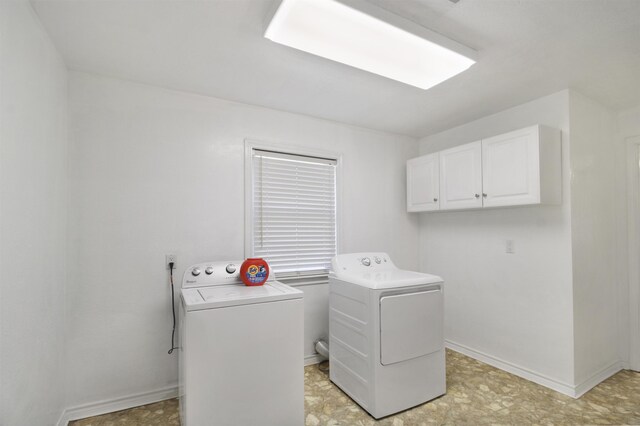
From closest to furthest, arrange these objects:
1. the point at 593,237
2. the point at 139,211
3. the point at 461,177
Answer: the point at 139,211 → the point at 593,237 → the point at 461,177

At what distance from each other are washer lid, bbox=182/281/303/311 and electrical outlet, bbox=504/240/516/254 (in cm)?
201

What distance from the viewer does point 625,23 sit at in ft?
5.36

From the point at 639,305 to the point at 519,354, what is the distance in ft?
3.73

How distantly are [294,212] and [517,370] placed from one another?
2373 mm

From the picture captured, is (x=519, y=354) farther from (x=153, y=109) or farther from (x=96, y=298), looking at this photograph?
(x=153, y=109)

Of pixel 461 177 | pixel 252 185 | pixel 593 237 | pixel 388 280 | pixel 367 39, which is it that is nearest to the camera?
pixel 367 39

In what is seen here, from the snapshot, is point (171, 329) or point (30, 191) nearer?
point (30, 191)

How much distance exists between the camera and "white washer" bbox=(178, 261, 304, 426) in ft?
5.49

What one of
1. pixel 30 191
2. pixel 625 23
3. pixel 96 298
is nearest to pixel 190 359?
pixel 96 298

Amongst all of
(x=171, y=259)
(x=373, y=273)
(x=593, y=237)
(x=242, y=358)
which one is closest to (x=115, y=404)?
(x=171, y=259)

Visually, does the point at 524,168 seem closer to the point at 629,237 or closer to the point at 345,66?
the point at 629,237

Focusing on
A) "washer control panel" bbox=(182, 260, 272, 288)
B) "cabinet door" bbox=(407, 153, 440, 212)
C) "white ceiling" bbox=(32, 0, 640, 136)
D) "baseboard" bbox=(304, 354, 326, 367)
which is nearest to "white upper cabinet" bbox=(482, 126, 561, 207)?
"white ceiling" bbox=(32, 0, 640, 136)

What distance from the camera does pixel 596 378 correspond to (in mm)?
2518

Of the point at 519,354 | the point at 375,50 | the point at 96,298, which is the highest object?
the point at 375,50
